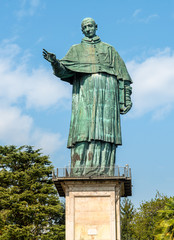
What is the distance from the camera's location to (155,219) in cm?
4550

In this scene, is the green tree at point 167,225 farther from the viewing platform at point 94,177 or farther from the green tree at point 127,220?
the green tree at point 127,220

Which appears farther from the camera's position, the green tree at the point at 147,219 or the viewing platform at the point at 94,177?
the green tree at the point at 147,219

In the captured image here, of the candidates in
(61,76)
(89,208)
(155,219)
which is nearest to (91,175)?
(89,208)

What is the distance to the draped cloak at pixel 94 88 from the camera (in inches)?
1165

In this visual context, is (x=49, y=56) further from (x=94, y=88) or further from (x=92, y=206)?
(x=92, y=206)

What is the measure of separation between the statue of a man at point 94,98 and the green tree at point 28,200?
11.8 meters

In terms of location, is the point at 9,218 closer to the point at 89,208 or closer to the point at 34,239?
the point at 34,239

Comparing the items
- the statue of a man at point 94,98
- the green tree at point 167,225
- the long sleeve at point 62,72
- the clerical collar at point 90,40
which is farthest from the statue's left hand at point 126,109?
the green tree at point 167,225

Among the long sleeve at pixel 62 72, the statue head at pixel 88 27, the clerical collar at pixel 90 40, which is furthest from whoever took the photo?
the clerical collar at pixel 90 40

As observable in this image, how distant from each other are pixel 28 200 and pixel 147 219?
34.5 ft

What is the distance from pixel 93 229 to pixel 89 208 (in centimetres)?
103

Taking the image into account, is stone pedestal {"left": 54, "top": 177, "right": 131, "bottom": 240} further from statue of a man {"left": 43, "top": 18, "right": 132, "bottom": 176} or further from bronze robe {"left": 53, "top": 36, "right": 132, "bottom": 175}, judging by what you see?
bronze robe {"left": 53, "top": 36, "right": 132, "bottom": 175}

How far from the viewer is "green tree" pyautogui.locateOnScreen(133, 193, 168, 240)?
150 ft

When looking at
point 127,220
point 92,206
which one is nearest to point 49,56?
point 92,206
